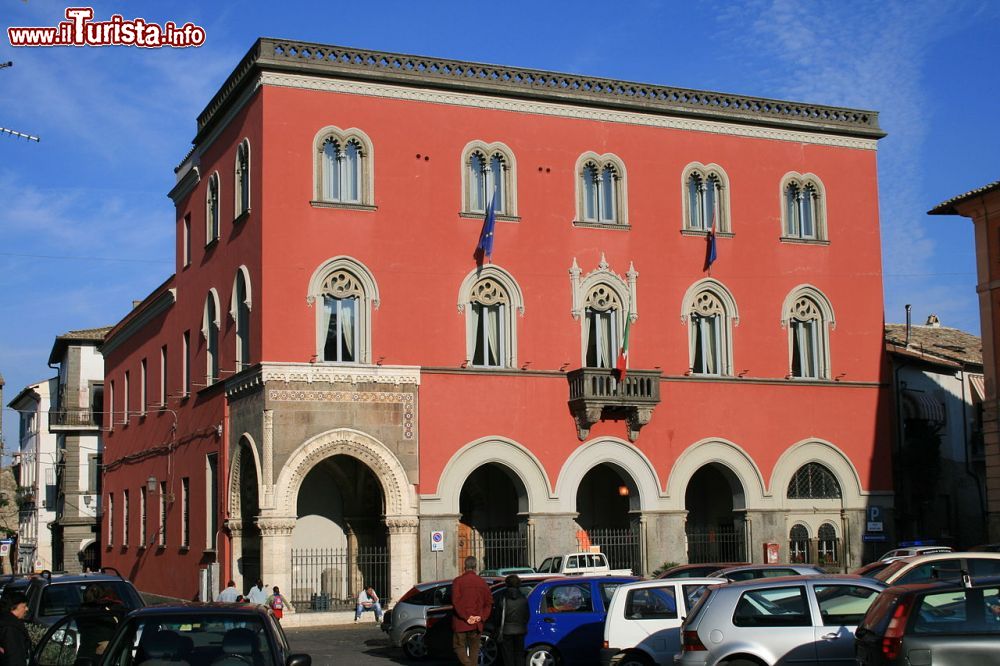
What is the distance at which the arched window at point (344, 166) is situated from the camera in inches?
1247

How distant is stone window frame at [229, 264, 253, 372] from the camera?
104 ft

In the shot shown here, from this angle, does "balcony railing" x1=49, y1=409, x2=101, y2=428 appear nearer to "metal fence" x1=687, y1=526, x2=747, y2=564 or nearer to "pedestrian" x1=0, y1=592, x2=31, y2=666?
A: "metal fence" x1=687, y1=526, x2=747, y2=564

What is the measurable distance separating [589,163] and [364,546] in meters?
11.8

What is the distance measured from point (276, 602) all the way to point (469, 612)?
36.5 ft

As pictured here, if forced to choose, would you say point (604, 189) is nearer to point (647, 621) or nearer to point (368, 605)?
point (368, 605)

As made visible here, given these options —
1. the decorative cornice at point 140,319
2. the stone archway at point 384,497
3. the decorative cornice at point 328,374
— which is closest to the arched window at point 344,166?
the decorative cornice at point 328,374

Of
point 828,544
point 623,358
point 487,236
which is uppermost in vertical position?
point 487,236

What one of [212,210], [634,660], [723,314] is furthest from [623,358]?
[634,660]

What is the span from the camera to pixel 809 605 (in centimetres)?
1486

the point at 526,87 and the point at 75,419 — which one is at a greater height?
the point at 526,87

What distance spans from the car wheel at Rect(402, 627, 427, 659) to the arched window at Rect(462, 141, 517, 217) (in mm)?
13035

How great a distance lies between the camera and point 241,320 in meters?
32.8

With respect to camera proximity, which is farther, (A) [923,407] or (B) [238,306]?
(A) [923,407]

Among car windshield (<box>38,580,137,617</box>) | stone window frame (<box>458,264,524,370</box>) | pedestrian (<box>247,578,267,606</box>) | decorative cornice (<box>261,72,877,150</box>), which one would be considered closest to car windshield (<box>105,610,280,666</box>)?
car windshield (<box>38,580,137,617</box>)
